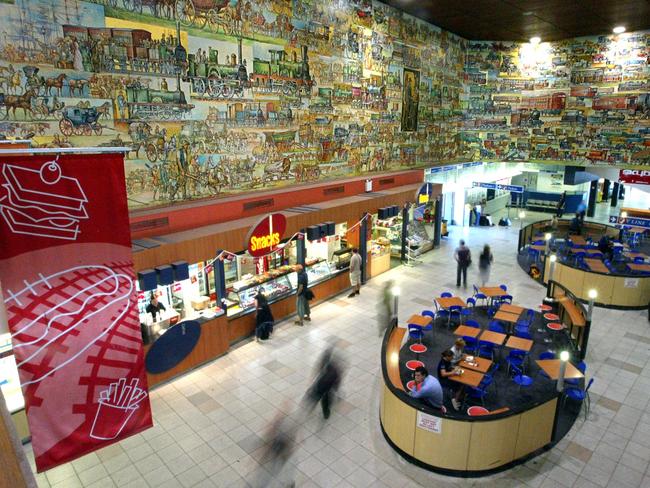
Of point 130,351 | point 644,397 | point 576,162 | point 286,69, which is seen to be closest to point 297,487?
point 130,351

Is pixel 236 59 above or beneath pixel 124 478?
above

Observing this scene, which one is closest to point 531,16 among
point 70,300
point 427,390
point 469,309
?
point 469,309

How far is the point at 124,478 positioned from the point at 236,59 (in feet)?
32.4

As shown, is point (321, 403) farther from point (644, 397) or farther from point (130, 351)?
point (644, 397)

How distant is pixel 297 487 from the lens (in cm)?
665

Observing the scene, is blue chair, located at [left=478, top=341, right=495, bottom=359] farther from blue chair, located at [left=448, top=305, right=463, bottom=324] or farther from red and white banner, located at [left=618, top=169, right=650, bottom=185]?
red and white banner, located at [left=618, top=169, right=650, bottom=185]

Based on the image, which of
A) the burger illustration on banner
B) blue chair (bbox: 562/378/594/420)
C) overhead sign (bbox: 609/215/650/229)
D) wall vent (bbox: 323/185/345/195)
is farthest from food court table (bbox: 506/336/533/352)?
overhead sign (bbox: 609/215/650/229)

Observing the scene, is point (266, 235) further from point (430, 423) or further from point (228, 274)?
point (430, 423)

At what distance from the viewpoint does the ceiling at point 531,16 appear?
673 inches

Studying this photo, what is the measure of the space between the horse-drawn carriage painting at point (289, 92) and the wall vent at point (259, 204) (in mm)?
687

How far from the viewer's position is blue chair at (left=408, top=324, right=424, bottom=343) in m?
10.3

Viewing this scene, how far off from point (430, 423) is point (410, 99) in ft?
52.8

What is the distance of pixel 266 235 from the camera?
1095 centimetres

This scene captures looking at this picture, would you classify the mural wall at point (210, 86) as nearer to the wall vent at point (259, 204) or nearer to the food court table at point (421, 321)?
the wall vent at point (259, 204)
